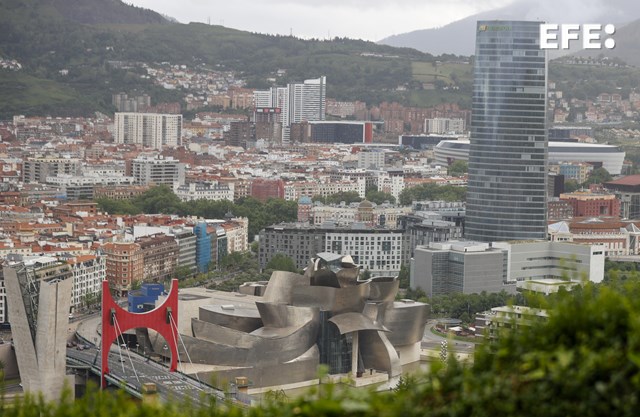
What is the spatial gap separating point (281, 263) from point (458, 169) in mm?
35189

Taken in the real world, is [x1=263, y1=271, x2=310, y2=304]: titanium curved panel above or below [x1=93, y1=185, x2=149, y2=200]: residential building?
below

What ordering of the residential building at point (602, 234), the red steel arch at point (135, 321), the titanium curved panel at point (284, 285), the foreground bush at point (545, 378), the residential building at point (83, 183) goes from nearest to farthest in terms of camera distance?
the foreground bush at point (545, 378) < the red steel arch at point (135, 321) < the titanium curved panel at point (284, 285) < the residential building at point (602, 234) < the residential building at point (83, 183)

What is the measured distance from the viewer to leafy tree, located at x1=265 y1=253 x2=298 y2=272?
144 ft

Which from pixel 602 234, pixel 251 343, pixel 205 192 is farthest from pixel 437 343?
pixel 205 192

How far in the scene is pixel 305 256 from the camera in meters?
45.9

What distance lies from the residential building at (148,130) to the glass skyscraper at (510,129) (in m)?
50.6

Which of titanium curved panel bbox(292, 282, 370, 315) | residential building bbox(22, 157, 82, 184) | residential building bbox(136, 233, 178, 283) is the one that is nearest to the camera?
titanium curved panel bbox(292, 282, 370, 315)

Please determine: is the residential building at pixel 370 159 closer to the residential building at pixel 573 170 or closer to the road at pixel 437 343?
the residential building at pixel 573 170

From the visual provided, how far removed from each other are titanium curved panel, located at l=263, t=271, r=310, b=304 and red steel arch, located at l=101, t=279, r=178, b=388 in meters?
1.73

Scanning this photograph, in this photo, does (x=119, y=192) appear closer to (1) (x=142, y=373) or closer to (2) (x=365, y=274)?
(2) (x=365, y=274)

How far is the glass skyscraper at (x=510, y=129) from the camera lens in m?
46.0

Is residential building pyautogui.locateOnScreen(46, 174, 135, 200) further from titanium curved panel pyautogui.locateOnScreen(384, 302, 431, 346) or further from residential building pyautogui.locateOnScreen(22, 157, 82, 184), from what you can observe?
titanium curved panel pyautogui.locateOnScreen(384, 302, 431, 346)

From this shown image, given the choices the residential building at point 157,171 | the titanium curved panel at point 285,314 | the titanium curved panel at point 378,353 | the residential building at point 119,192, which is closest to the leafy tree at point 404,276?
the titanium curved panel at point 378,353

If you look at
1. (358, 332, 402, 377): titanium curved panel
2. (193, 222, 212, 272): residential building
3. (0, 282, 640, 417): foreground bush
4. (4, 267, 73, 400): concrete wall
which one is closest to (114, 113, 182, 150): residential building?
(193, 222, 212, 272): residential building
